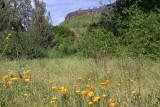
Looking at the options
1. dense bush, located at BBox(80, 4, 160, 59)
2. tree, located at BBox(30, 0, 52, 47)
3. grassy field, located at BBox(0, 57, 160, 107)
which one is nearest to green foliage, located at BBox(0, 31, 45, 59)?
tree, located at BBox(30, 0, 52, 47)

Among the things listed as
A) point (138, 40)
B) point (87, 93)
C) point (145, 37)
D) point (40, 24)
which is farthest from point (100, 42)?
point (40, 24)

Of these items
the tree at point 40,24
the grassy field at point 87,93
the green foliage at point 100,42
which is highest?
the tree at point 40,24

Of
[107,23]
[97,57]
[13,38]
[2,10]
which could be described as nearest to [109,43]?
[107,23]

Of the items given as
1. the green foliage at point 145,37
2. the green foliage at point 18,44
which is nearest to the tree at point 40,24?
the green foliage at point 18,44

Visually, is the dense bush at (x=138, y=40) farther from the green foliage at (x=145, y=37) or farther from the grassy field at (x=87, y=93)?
the grassy field at (x=87, y=93)

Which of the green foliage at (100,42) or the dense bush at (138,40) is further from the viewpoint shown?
the green foliage at (100,42)

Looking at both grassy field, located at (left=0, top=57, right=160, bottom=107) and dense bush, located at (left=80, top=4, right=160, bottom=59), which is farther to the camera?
dense bush, located at (left=80, top=4, right=160, bottom=59)

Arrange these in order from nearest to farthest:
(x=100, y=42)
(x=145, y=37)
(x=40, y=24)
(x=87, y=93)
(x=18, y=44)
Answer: (x=87, y=93) → (x=145, y=37) → (x=100, y=42) → (x=18, y=44) → (x=40, y=24)

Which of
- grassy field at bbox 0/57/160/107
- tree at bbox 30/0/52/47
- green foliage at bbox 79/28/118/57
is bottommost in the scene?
grassy field at bbox 0/57/160/107

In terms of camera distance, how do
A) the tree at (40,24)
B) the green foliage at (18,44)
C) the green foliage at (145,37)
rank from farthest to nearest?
the tree at (40,24) < the green foliage at (18,44) < the green foliage at (145,37)

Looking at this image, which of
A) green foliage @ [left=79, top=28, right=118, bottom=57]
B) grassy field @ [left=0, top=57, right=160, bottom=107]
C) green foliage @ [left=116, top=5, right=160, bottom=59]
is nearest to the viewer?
grassy field @ [left=0, top=57, right=160, bottom=107]

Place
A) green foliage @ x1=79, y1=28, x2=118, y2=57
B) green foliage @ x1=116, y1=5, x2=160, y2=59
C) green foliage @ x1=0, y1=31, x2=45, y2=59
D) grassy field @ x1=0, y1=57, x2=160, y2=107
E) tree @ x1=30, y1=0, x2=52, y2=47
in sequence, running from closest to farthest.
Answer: grassy field @ x1=0, y1=57, x2=160, y2=107, green foliage @ x1=116, y1=5, x2=160, y2=59, green foliage @ x1=79, y1=28, x2=118, y2=57, green foliage @ x1=0, y1=31, x2=45, y2=59, tree @ x1=30, y1=0, x2=52, y2=47

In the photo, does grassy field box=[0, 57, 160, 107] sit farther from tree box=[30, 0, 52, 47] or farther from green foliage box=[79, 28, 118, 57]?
tree box=[30, 0, 52, 47]

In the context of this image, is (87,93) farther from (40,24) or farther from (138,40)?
(40,24)
